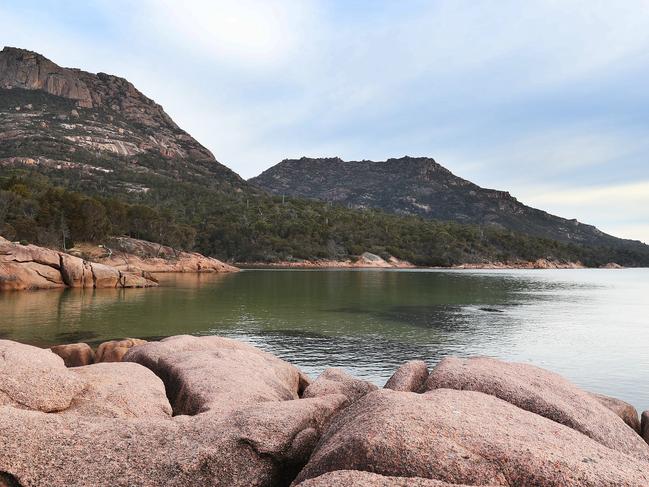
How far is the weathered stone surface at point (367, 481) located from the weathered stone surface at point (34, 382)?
689 centimetres

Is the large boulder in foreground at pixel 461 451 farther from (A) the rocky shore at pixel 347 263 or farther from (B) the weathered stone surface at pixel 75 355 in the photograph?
(A) the rocky shore at pixel 347 263

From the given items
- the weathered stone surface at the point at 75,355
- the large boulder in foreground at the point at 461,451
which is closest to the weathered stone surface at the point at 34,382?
the large boulder in foreground at the point at 461,451

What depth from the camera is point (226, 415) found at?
764cm

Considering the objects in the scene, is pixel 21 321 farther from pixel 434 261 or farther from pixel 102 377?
pixel 434 261

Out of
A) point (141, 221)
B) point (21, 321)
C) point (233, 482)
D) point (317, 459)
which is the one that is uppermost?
point (141, 221)

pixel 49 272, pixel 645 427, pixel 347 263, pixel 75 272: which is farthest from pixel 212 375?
pixel 347 263

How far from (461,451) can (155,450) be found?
4101 millimetres

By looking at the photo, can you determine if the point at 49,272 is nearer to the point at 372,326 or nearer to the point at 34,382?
the point at 372,326

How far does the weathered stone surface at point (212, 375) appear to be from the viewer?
11233 mm

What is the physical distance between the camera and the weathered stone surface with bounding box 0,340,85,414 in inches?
361

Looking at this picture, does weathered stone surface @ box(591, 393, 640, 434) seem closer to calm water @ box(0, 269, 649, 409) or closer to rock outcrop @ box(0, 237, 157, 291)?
calm water @ box(0, 269, 649, 409)

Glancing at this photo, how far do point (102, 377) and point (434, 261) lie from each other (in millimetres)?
186548

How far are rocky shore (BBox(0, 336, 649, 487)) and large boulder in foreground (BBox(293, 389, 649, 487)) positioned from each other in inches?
0.6

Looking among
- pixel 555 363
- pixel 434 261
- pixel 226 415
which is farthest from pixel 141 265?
pixel 434 261
